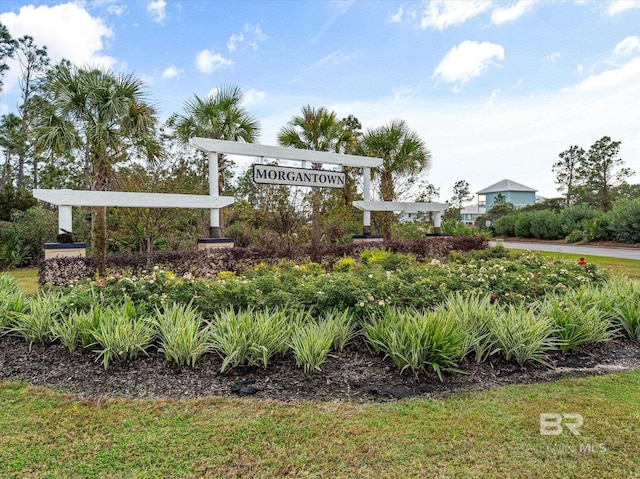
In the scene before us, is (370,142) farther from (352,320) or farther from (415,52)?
(352,320)

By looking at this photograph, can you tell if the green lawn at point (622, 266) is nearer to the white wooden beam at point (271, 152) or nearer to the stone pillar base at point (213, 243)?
the white wooden beam at point (271, 152)

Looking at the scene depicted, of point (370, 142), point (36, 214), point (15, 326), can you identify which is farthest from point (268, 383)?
point (36, 214)

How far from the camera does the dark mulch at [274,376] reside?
294 cm

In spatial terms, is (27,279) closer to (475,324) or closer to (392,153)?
(475,324)

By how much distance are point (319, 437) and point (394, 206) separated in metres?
10.1

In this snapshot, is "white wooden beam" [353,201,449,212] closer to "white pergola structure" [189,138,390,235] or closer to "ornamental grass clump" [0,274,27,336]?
"white pergola structure" [189,138,390,235]

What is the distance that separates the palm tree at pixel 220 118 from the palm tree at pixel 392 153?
3992 millimetres

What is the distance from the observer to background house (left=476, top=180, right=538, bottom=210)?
177ft

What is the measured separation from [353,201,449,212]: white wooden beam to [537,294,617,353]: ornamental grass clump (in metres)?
7.35

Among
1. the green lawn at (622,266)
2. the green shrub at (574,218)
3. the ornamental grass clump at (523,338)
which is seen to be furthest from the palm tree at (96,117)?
the green shrub at (574,218)

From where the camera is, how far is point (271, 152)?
957cm

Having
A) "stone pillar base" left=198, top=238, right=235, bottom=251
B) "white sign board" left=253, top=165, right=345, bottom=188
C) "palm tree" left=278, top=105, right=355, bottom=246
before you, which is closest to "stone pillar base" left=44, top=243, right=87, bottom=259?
"stone pillar base" left=198, top=238, right=235, bottom=251

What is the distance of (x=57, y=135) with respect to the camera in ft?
27.8

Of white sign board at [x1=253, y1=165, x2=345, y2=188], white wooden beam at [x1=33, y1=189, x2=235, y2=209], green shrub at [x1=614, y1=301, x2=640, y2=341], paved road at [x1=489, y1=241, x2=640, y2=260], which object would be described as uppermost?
white sign board at [x1=253, y1=165, x2=345, y2=188]
